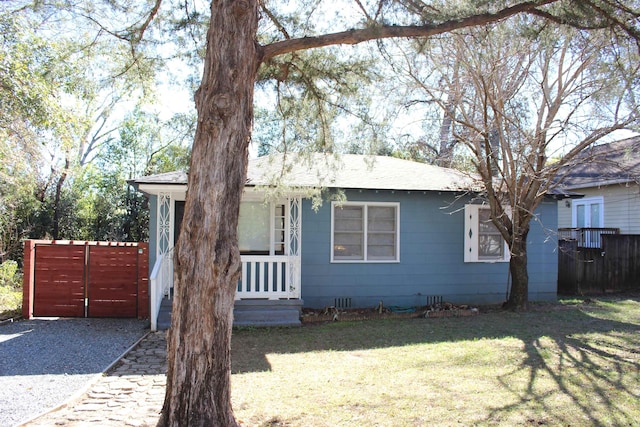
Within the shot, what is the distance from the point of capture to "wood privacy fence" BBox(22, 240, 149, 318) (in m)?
10.6

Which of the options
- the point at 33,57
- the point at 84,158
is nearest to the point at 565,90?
the point at 33,57

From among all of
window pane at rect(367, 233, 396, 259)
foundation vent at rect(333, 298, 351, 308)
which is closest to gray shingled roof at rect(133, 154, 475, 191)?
window pane at rect(367, 233, 396, 259)

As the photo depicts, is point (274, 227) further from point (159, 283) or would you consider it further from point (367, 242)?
point (159, 283)

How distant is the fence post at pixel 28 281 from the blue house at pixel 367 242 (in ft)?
8.26

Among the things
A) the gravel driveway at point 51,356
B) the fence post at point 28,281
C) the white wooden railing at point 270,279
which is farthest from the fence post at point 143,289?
the fence post at point 28,281

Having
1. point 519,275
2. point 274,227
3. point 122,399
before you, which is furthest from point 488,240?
point 122,399

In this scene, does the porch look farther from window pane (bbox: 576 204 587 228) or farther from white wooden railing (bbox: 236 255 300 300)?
window pane (bbox: 576 204 587 228)

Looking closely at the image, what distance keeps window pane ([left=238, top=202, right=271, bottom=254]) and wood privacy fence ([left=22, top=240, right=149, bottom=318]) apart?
6.88ft

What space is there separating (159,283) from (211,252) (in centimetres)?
569

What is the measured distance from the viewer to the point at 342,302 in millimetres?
11227

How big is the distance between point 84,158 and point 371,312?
22.4m

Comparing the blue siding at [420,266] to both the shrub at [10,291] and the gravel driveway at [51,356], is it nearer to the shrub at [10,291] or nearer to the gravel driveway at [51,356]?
the gravel driveway at [51,356]

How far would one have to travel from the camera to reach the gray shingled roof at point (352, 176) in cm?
989

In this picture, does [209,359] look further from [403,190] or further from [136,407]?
[403,190]
